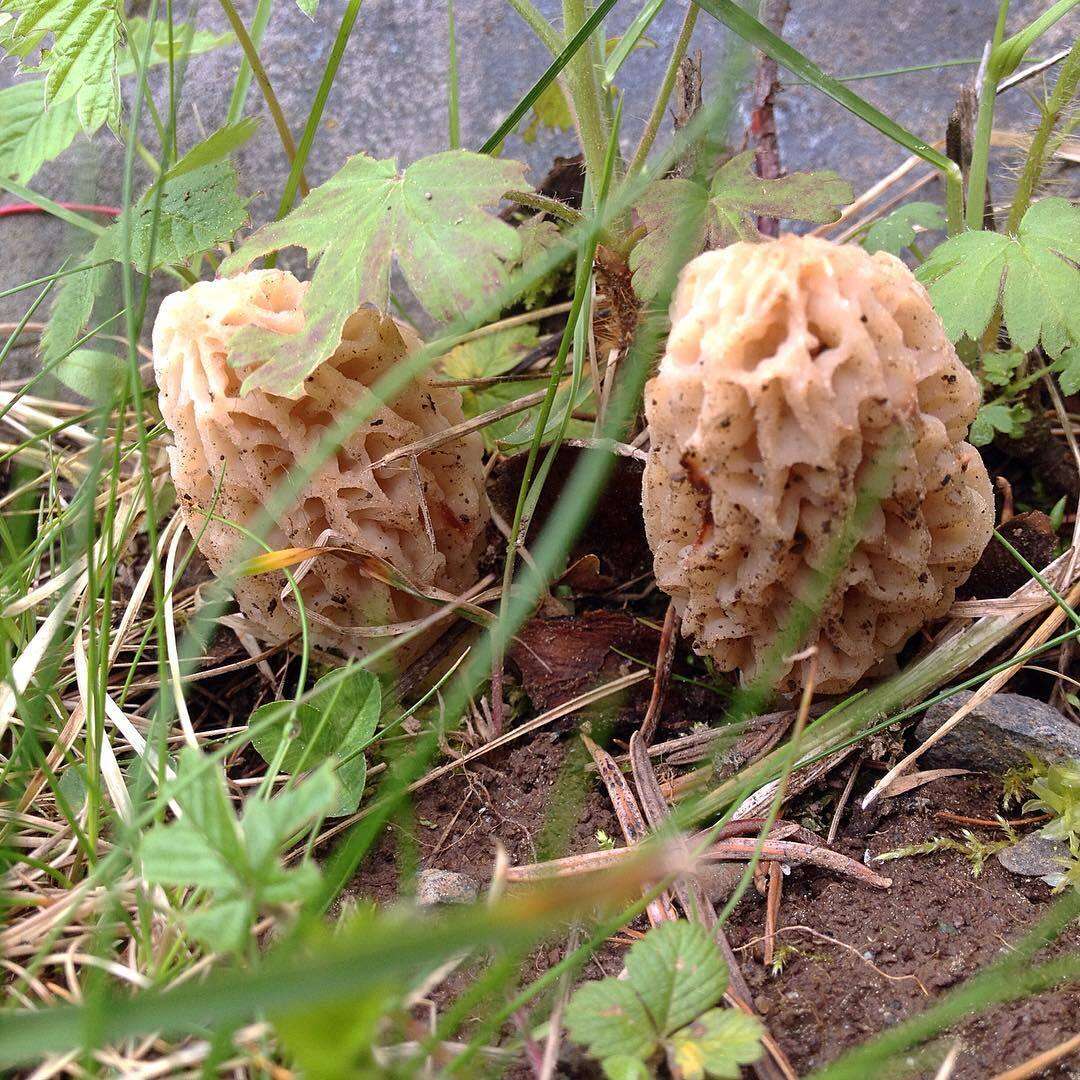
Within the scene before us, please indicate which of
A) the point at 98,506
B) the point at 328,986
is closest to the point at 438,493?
the point at 98,506

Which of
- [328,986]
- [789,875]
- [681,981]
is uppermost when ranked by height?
[328,986]

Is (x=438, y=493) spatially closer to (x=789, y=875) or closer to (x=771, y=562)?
(x=771, y=562)

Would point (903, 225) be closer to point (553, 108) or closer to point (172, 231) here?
point (553, 108)

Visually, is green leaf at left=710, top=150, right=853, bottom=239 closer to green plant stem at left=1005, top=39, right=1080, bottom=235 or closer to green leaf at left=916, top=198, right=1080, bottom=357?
green leaf at left=916, top=198, right=1080, bottom=357

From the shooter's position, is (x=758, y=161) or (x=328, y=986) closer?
(x=328, y=986)

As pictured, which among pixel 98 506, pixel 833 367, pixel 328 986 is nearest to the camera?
pixel 328 986

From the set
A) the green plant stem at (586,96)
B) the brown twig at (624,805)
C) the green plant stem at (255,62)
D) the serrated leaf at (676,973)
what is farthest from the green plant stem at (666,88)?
the serrated leaf at (676,973)

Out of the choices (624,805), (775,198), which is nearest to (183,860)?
(624,805)
